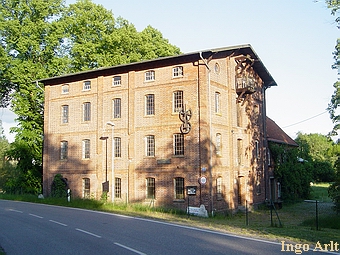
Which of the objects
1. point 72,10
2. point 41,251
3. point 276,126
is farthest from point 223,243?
point 72,10

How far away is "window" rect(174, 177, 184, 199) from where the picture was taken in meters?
26.8

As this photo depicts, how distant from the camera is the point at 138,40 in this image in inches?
1601

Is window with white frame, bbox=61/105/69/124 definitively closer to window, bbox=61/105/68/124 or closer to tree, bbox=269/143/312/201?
window, bbox=61/105/68/124

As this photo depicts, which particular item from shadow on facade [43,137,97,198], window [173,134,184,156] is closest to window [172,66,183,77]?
window [173,134,184,156]

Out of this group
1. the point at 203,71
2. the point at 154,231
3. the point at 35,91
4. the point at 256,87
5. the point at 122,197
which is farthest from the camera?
the point at 35,91

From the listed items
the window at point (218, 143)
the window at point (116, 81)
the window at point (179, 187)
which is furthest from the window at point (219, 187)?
the window at point (116, 81)

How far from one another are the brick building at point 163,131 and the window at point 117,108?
8cm

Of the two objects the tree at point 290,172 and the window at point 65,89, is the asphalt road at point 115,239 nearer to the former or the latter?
the window at point 65,89

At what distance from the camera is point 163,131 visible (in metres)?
27.8

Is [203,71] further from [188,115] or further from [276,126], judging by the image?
[276,126]

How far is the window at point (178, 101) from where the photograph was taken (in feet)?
90.0

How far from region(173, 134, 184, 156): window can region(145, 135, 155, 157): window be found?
1860 mm

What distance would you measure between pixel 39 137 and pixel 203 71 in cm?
2032

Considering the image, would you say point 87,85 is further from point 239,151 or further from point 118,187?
point 239,151
